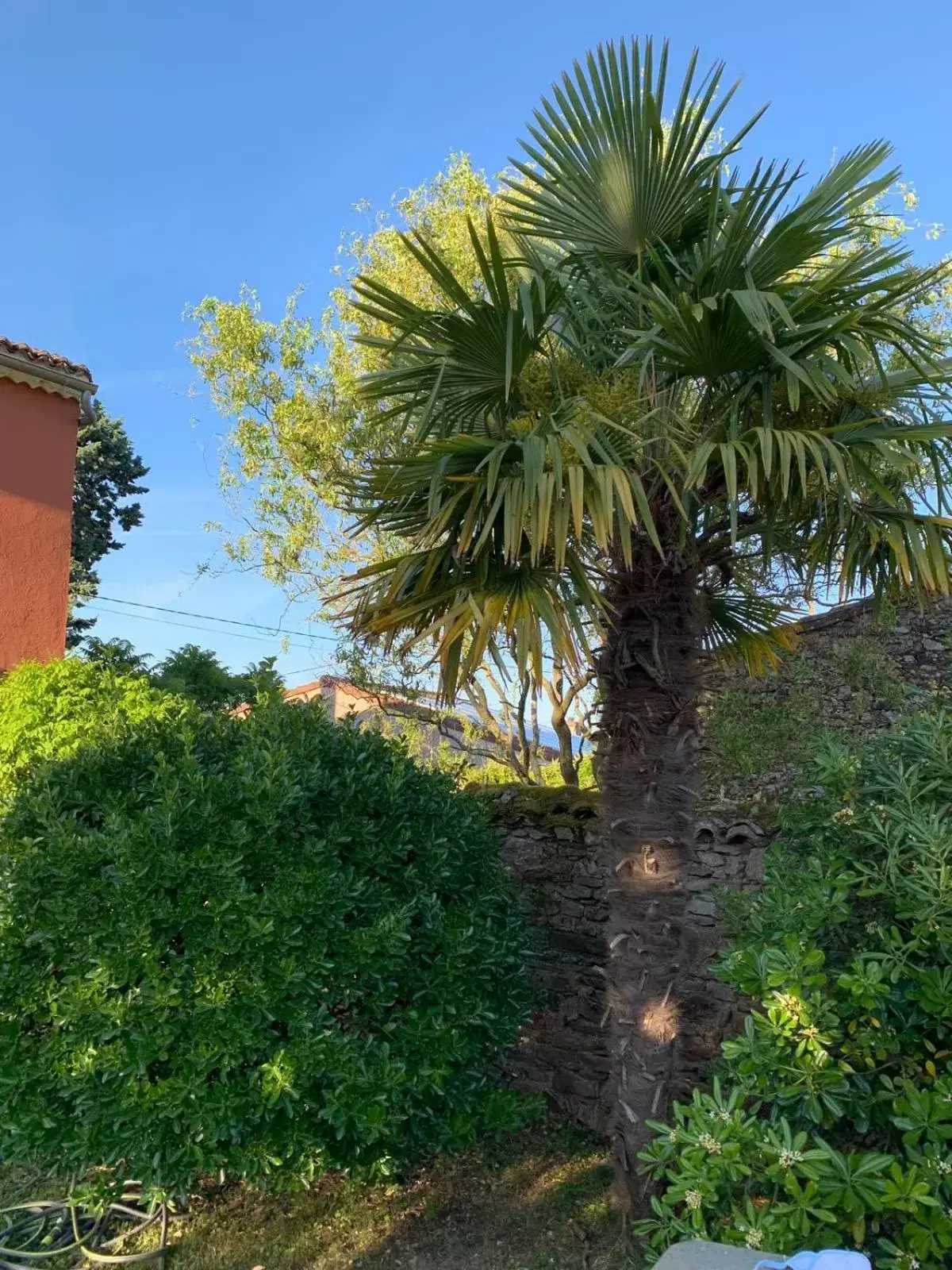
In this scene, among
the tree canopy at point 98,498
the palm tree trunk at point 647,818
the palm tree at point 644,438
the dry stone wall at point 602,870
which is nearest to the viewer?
the palm tree at point 644,438

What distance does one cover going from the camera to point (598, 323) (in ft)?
13.6

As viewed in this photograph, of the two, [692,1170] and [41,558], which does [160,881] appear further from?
[41,558]

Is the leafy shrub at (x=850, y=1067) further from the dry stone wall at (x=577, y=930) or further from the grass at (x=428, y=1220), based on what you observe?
the dry stone wall at (x=577, y=930)

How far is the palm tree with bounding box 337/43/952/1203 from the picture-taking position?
135 inches

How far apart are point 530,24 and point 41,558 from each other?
258 inches

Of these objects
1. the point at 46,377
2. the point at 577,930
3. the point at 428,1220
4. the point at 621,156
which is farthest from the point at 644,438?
the point at 46,377

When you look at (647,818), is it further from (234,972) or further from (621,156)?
(621,156)

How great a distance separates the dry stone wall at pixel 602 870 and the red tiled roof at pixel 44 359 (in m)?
6.34

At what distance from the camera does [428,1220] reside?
430cm

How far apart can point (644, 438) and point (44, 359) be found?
728cm

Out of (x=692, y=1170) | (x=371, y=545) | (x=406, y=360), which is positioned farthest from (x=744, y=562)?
(x=371, y=545)

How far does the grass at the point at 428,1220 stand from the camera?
12.9 ft

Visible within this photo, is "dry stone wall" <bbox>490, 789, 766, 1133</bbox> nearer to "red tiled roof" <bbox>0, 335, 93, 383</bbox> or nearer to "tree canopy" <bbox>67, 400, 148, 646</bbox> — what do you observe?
"red tiled roof" <bbox>0, 335, 93, 383</bbox>

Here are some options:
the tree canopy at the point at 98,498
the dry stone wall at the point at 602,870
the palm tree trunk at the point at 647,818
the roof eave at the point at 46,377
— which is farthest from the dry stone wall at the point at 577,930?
the tree canopy at the point at 98,498
